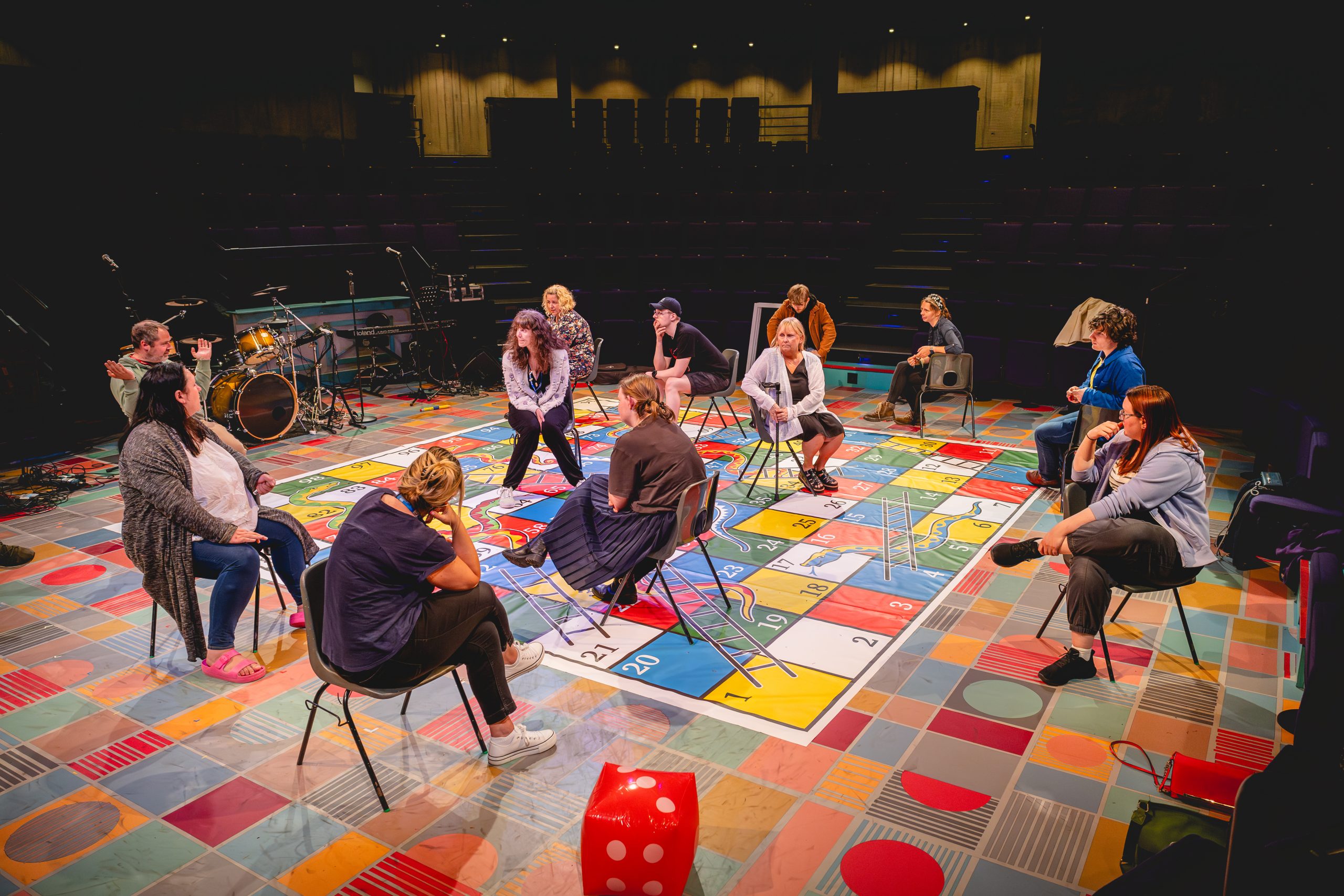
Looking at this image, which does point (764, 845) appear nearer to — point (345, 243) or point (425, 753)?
point (425, 753)

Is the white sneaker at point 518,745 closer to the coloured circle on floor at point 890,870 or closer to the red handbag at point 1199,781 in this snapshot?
the coloured circle on floor at point 890,870

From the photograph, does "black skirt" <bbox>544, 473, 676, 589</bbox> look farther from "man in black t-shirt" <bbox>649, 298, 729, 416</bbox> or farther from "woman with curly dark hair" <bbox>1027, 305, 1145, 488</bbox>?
"woman with curly dark hair" <bbox>1027, 305, 1145, 488</bbox>

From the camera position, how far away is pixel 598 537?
4.08 m

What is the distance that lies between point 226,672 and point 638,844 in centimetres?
225

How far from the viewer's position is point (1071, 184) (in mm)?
10812

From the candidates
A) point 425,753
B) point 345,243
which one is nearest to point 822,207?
point 345,243

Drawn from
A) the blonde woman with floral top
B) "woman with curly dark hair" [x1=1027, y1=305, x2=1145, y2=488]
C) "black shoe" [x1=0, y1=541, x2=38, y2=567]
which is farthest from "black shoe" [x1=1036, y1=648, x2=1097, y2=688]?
"black shoe" [x1=0, y1=541, x2=38, y2=567]

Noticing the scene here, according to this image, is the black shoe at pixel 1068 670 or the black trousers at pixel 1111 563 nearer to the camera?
the black trousers at pixel 1111 563

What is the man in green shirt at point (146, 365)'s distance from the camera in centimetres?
456

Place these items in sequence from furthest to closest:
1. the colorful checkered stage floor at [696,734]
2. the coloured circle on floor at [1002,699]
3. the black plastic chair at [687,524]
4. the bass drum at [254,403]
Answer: the bass drum at [254,403] → the black plastic chair at [687,524] → the coloured circle on floor at [1002,699] → the colorful checkered stage floor at [696,734]

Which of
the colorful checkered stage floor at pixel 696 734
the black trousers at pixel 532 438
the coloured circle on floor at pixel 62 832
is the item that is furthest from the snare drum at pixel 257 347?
the coloured circle on floor at pixel 62 832

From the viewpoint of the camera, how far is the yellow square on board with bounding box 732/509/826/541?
5.32m

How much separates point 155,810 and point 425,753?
0.87m

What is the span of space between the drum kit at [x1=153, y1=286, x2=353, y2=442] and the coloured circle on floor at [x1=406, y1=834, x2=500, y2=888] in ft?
17.6
